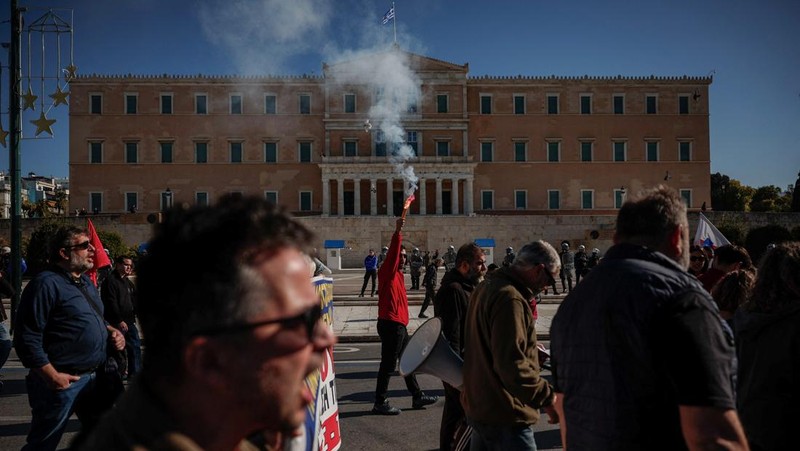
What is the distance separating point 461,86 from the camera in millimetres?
47125

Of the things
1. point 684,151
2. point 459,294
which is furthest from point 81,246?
point 684,151

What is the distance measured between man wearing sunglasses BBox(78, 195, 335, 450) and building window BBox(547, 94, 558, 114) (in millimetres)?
48745

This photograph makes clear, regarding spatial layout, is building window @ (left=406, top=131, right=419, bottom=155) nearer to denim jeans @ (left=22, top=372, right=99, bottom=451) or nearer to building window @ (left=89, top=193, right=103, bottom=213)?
building window @ (left=89, top=193, right=103, bottom=213)

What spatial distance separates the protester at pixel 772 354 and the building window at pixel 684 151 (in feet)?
163

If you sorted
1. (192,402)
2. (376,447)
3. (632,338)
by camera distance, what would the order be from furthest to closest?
(376,447) → (632,338) → (192,402)

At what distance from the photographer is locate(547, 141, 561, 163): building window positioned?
47.7m

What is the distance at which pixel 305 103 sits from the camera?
46688 mm

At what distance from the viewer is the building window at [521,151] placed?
47656mm

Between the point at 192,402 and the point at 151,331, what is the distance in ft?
0.50

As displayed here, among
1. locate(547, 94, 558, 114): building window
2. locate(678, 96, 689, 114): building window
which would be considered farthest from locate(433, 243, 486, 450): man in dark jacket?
locate(678, 96, 689, 114): building window

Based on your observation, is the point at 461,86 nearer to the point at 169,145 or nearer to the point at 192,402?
the point at 169,145

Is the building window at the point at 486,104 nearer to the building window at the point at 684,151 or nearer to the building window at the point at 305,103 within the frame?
the building window at the point at 305,103

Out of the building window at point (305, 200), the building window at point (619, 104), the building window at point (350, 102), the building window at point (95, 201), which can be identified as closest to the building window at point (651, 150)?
the building window at point (619, 104)

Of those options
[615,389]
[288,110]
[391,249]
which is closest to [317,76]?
[288,110]
